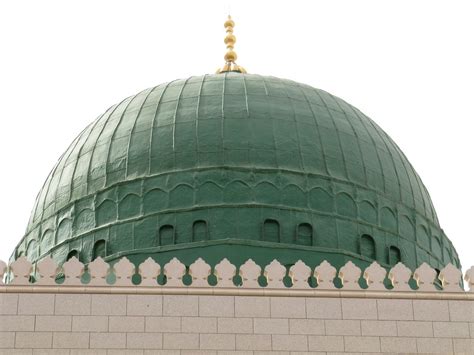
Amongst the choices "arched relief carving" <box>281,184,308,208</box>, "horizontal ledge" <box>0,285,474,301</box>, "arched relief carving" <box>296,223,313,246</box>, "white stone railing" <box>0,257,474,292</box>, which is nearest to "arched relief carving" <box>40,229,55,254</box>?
"arched relief carving" <box>281,184,308,208</box>

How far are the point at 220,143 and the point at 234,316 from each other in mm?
4595

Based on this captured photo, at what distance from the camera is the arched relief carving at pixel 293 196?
714 inches

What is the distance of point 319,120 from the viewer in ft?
63.7

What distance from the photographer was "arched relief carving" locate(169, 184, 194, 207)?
18000mm

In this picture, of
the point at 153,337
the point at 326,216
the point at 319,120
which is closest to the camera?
the point at 153,337

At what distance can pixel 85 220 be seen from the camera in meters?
18.6

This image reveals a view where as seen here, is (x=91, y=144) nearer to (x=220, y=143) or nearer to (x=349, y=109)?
(x=220, y=143)

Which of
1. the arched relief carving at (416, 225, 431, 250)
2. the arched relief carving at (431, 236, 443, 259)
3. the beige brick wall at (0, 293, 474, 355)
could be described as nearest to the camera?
the beige brick wall at (0, 293, 474, 355)

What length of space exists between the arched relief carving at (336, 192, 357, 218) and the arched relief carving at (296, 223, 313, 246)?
536 millimetres

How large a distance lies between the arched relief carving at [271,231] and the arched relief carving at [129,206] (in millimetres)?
1723

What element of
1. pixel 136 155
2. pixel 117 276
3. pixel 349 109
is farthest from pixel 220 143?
pixel 117 276

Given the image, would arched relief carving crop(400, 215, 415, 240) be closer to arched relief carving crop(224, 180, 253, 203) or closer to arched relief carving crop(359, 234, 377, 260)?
arched relief carving crop(359, 234, 377, 260)

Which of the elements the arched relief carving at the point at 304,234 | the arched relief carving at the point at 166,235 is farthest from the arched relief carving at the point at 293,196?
the arched relief carving at the point at 166,235

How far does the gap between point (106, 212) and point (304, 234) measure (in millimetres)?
2701
